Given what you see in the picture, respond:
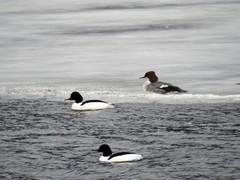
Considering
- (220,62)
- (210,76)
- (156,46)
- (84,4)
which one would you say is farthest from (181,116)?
(84,4)

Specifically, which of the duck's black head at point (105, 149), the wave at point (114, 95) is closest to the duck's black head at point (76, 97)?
the wave at point (114, 95)

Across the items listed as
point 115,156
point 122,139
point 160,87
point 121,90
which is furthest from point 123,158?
point 121,90

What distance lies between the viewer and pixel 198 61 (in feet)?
71.7

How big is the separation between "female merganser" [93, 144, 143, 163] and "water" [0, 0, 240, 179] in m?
0.11

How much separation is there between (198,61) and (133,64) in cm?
168

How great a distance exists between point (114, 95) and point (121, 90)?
0.43 meters

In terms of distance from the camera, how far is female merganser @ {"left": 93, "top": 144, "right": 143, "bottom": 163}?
42.3 feet

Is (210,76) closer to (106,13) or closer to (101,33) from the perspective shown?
(101,33)

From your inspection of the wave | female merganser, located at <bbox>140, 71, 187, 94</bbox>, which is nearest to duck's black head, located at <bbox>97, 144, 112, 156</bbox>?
the wave

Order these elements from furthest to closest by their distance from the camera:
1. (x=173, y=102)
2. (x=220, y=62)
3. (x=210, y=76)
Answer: (x=220, y=62) → (x=210, y=76) → (x=173, y=102)

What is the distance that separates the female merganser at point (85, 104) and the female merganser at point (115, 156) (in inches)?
137

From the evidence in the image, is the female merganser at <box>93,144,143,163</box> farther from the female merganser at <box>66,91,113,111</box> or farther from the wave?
the wave

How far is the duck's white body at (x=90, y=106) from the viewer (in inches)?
665

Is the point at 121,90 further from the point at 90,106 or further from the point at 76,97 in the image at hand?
the point at 90,106
